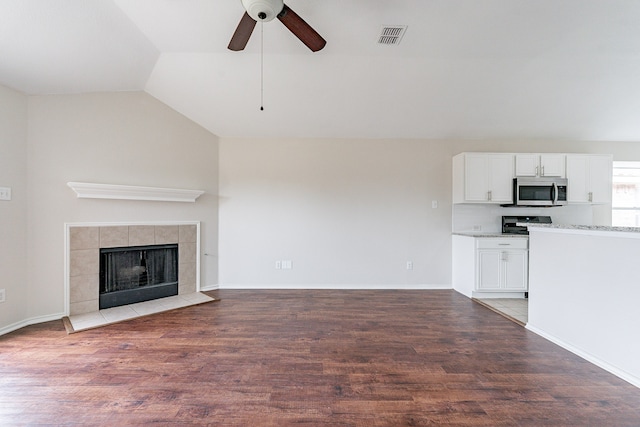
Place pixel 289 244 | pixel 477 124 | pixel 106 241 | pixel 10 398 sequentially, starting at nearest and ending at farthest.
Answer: pixel 10 398 < pixel 106 241 < pixel 477 124 < pixel 289 244

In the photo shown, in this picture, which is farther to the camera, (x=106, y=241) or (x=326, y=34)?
(x=106, y=241)

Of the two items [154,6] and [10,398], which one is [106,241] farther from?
[154,6]

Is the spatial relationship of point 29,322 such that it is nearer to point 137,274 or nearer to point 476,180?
point 137,274

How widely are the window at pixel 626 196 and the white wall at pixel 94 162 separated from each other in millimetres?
6734

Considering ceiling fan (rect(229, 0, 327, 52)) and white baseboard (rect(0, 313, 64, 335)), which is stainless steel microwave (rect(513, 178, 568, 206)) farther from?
white baseboard (rect(0, 313, 64, 335))

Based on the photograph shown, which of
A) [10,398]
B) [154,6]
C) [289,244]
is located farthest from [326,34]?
[10,398]

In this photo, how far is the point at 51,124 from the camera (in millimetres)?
3088

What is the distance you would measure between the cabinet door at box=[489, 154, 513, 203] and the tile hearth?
425 centimetres

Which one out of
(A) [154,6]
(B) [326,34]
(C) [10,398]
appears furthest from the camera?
(B) [326,34]

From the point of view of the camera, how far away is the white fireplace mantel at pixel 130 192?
3.20 meters

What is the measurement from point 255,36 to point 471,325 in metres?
3.66

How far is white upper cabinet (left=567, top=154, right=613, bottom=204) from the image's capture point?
4.17 meters

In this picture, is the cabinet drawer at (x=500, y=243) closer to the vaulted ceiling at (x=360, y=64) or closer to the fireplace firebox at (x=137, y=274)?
the vaulted ceiling at (x=360, y=64)

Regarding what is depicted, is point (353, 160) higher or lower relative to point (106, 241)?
higher
